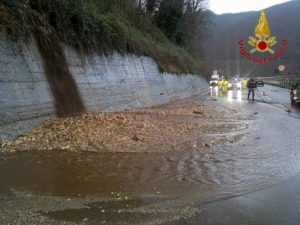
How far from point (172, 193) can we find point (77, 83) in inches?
364

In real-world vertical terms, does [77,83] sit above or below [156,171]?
above

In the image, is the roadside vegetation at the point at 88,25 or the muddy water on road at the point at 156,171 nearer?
the muddy water on road at the point at 156,171

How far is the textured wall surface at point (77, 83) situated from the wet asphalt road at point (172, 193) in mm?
2200

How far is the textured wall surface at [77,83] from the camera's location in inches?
447

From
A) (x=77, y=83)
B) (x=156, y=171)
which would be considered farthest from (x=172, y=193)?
(x=77, y=83)

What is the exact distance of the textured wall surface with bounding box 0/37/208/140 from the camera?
1134 centimetres

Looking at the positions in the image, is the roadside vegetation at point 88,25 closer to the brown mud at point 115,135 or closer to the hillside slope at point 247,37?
the brown mud at point 115,135

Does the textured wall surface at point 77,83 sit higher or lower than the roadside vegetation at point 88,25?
lower

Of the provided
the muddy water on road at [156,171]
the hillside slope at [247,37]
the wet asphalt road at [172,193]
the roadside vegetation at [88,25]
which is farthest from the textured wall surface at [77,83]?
the hillside slope at [247,37]

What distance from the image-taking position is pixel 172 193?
713 centimetres

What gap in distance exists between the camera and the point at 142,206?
6.39 m

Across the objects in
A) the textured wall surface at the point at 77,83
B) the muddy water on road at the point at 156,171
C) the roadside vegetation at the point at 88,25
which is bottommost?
the muddy water on road at the point at 156,171

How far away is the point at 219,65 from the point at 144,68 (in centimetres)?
10820

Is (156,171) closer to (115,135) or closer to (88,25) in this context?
(115,135)
